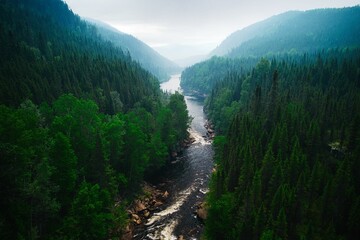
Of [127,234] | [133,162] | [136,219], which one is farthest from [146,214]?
[133,162]

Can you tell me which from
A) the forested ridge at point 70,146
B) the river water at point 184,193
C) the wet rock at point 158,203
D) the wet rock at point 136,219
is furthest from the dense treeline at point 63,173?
the river water at point 184,193

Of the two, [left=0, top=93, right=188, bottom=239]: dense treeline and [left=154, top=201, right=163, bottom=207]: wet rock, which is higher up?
[left=0, top=93, right=188, bottom=239]: dense treeline

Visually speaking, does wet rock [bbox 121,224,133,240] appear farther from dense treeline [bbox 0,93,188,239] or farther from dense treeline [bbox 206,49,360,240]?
dense treeline [bbox 206,49,360,240]

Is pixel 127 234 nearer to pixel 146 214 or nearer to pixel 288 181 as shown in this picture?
pixel 146 214

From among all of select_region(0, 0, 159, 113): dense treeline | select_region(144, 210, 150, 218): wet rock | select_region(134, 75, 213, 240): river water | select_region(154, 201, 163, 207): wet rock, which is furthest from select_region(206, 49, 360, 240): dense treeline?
select_region(0, 0, 159, 113): dense treeline

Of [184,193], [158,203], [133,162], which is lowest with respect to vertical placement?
[184,193]

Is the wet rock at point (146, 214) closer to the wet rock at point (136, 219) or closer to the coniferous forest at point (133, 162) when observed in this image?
the wet rock at point (136, 219)
